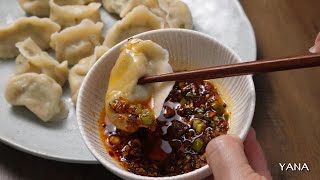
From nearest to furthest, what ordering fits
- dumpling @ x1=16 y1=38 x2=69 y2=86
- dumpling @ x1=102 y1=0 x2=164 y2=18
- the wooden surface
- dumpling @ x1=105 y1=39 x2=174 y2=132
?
1. dumpling @ x1=105 y1=39 x2=174 y2=132
2. the wooden surface
3. dumpling @ x1=16 y1=38 x2=69 y2=86
4. dumpling @ x1=102 y1=0 x2=164 y2=18

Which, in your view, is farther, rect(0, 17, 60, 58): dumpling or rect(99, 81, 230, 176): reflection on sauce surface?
rect(0, 17, 60, 58): dumpling

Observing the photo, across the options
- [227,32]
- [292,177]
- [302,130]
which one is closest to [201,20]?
[227,32]

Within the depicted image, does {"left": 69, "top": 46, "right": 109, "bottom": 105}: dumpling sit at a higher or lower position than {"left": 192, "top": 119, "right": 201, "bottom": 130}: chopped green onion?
lower

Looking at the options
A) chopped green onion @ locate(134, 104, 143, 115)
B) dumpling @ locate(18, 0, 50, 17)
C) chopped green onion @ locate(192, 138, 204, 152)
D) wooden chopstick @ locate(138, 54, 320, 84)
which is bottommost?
dumpling @ locate(18, 0, 50, 17)

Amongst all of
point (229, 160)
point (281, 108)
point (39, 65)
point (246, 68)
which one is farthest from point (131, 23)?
point (229, 160)

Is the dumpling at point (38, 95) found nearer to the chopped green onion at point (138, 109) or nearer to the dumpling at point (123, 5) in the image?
the dumpling at point (123, 5)

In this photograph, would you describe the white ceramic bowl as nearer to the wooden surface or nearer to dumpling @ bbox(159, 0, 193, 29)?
the wooden surface

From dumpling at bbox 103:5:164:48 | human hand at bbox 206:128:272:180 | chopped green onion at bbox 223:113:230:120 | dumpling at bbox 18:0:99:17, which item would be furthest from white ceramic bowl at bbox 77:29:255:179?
dumpling at bbox 18:0:99:17

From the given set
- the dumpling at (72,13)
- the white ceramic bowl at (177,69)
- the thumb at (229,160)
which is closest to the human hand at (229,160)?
the thumb at (229,160)
